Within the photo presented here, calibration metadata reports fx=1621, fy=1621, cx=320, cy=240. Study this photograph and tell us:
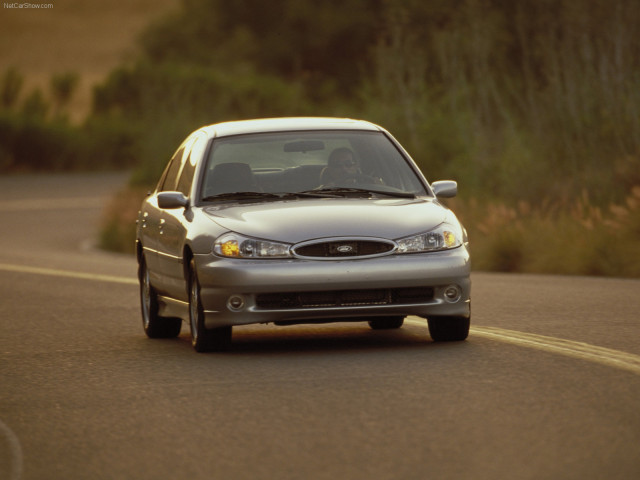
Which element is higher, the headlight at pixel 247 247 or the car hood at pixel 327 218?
the car hood at pixel 327 218

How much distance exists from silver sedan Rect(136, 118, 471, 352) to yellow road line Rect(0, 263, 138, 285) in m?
7.87

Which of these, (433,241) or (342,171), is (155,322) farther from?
(433,241)

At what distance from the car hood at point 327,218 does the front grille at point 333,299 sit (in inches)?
14.3

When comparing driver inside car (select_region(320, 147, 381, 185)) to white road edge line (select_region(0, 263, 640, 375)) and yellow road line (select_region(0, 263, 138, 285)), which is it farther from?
yellow road line (select_region(0, 263, 138, 285))

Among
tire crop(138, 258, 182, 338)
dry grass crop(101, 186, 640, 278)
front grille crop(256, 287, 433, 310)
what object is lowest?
dry grass crop(101, 186, 640, 278)

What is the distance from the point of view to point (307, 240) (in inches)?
409

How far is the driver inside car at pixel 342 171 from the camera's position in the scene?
38.2 ft

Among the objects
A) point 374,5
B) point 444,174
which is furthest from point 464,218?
point 374,5

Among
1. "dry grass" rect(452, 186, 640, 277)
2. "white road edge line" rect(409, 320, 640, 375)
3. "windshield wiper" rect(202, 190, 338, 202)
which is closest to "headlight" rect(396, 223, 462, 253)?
"white road edge line" rect(409, 320, 640, 375)

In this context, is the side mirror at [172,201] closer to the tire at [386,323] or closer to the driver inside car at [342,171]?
the driver inside car at [342,171]

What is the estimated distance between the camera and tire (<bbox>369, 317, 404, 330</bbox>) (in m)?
12.3

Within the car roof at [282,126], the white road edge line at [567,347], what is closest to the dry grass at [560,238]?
the car roof at [282,126]

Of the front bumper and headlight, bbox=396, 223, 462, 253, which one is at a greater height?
headlight, bbox=396, 223, 462, 253

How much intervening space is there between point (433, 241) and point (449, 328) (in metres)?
0.73
